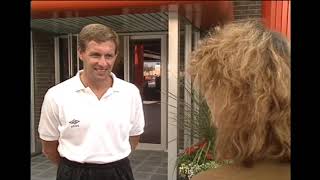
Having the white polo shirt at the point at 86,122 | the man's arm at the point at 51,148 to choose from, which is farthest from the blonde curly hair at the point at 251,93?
the man's arm at the point at 51,148

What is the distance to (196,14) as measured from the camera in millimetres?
4727

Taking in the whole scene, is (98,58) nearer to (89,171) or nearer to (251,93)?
(89,171)

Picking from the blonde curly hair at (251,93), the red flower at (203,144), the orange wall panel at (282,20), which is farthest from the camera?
the red flower at (203,144)

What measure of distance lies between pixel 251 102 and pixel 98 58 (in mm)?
1420

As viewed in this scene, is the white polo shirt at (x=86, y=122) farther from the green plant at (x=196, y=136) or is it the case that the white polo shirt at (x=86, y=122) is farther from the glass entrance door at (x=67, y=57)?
the glass entrance door at (x=67, y=57)

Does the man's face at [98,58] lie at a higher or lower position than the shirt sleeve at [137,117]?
higher

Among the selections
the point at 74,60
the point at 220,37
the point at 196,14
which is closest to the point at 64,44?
the point at 74,60

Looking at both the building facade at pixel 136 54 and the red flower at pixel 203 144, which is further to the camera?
the building facade at pixel 136 54

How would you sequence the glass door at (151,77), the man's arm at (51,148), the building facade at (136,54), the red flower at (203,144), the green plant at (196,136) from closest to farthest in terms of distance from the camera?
the man's arm at (51,148) → the green plant at (196,136) → the red flower at (203,144) → the building facade at (136,54) → the glass door at (151,77)

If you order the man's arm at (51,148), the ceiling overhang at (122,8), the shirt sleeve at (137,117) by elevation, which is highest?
the ceiling overhang at (122,8)

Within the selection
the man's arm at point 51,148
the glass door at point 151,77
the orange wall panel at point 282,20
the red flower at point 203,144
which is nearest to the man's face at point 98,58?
the man's arm at point 51,148

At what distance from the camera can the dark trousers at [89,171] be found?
6.92ft

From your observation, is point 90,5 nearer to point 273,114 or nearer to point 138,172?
point 138,172

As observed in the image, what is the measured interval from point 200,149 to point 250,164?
10.2 feet
